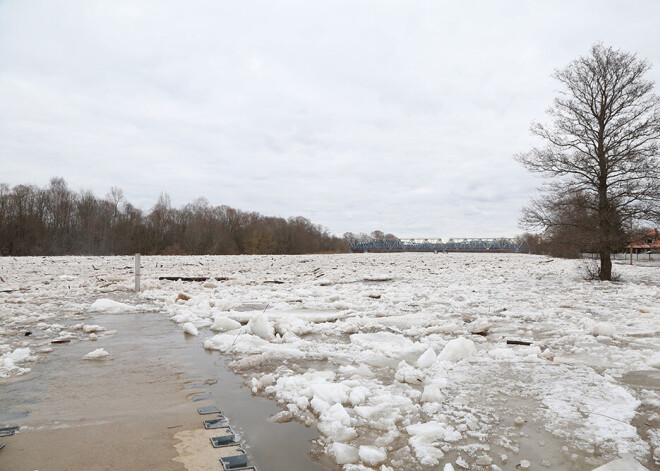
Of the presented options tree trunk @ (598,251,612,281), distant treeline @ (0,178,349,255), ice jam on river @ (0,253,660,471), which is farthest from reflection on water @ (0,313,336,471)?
distant treeline @ (0,178,349,255)

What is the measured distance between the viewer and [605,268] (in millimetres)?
12812

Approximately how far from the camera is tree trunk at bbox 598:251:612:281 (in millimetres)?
12562

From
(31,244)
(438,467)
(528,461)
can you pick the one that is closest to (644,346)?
(528,461)

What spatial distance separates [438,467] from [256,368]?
230cm

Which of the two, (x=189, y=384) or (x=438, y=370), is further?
(x=438, y=370)

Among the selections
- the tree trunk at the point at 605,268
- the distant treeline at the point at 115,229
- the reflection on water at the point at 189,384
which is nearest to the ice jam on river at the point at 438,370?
the reflection on water at the point at 189,384

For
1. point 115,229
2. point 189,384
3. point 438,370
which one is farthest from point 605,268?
point 115,229

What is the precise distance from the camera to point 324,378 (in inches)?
138

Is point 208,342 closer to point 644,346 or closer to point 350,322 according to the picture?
point 350,322

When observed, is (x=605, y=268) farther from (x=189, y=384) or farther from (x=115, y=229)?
(x=115, y=229)

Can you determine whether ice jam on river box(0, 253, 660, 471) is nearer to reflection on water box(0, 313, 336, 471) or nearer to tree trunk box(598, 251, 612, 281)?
reflection on water box(0, 313, 336, 471)

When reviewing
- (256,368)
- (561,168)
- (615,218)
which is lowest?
(256,368)

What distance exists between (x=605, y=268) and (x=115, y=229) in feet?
193

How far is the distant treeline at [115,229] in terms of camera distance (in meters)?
48.9
